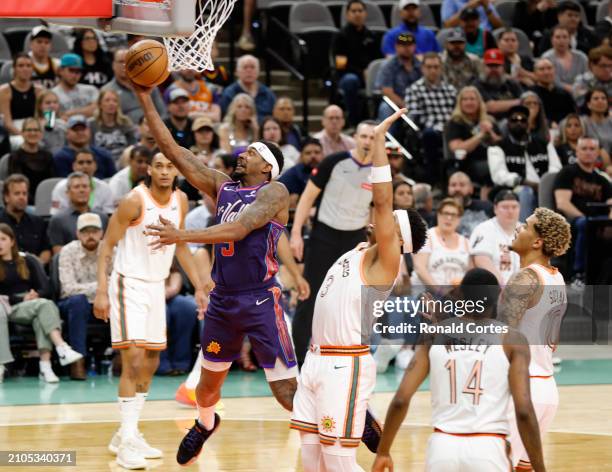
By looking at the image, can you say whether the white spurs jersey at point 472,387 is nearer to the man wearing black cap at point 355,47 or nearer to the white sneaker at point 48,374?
the white sneaker at point 48,374

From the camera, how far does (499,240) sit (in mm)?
11117

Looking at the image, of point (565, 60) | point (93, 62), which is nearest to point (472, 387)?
point (93, 62)

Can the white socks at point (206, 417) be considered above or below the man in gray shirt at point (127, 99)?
below

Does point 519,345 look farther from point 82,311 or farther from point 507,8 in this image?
point 507,8

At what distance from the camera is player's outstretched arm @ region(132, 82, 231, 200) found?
655cm

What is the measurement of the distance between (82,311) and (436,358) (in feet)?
20.4

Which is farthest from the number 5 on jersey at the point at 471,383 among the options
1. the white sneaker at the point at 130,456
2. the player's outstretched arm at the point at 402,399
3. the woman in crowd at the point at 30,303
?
the woman in crowd at the point at 30,303

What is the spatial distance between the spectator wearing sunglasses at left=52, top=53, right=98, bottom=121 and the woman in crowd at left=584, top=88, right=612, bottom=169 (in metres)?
5.78

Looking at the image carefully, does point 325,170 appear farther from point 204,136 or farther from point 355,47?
point 355,47

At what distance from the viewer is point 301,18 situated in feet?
51.2

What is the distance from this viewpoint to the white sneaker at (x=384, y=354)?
1112 cm

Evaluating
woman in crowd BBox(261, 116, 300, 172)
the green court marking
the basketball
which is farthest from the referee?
the basketball

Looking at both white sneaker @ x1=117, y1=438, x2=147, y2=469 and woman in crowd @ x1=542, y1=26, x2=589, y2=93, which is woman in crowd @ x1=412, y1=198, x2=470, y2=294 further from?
woman in crowd @ x1=542, y1=26, x2=589, y2=93

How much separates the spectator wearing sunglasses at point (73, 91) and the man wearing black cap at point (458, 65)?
13.8 feet
